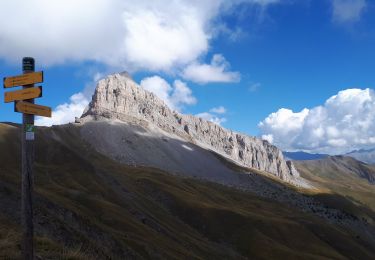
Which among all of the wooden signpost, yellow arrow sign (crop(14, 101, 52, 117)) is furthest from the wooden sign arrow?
yellow arrow sign (crop(14, 101, 52, 117))

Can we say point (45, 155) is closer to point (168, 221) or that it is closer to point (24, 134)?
point (168, 221)

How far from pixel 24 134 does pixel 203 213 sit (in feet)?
368

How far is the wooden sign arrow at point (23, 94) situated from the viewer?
17547 millimetres

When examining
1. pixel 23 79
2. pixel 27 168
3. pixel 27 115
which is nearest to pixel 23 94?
pixel 23 79

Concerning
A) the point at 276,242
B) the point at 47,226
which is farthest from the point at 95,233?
the point at 276,242

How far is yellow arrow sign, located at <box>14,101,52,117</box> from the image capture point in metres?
17.7

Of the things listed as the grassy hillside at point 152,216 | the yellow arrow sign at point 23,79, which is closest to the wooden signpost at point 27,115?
the yellow arrow sign at point 23,79

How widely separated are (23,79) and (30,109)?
3.87 feet

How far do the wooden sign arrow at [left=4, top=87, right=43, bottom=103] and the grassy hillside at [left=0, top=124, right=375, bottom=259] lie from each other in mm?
27736

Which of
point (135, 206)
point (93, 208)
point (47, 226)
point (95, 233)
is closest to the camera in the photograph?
point (47, 226)

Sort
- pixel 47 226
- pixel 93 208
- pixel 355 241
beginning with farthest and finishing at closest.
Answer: pixel 355 241
pixel 93 208
pixel 47 226

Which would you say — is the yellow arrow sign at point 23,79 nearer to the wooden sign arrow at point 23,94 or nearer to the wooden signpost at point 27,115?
the wooden signpost at point 27,115

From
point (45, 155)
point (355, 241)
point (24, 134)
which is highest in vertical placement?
point (45, 155)

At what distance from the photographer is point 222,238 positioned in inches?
4636
